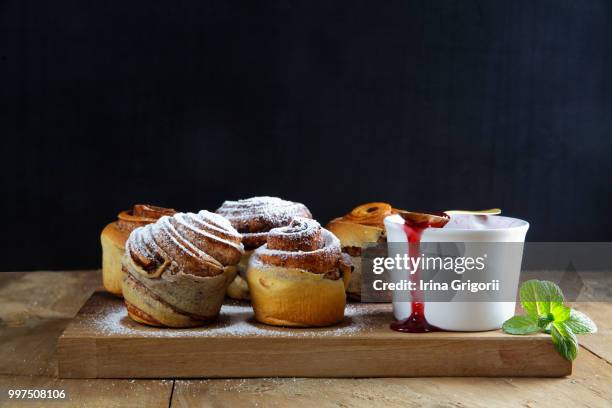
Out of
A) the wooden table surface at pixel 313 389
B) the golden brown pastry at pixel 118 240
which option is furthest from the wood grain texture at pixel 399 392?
the golden brown pastry at pixel 118 240

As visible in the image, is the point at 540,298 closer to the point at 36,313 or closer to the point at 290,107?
the point at 36,313

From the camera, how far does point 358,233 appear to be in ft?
5.64

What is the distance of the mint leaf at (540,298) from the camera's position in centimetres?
148

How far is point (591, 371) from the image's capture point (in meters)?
1.45

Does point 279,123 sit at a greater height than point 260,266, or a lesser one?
greater

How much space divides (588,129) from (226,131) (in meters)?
1.20

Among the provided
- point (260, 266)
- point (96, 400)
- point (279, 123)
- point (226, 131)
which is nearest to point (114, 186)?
point (226, 131)

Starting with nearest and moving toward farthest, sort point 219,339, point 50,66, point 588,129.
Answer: point 219,339, point 50,66, point 588,129

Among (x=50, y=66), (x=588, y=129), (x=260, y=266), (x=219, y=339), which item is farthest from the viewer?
(x=588, y=129)

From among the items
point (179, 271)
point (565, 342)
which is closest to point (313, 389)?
point (179, 271)

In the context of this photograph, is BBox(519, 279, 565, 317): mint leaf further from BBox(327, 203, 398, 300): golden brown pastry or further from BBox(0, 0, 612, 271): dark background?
BBox(0, 0, 612, 271): dark background

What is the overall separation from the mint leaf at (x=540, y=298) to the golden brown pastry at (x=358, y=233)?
13.0 inches

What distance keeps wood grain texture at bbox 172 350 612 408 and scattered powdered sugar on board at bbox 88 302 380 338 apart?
0.27 feet

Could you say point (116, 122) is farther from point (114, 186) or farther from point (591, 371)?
point (591, 371)
